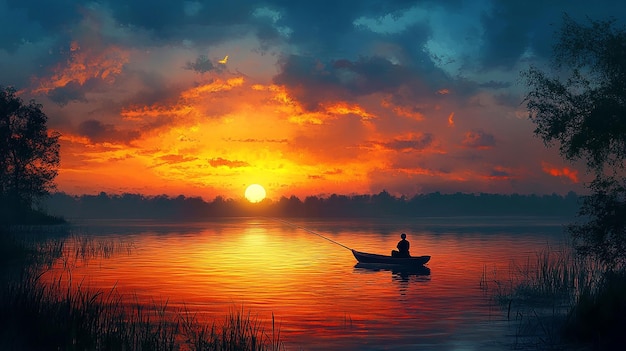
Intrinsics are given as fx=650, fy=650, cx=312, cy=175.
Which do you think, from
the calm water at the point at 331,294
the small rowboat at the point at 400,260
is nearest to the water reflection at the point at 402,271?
the calm water at the point at 331,294

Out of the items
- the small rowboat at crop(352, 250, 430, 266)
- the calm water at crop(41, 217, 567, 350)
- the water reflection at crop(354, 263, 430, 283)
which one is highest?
the small rowboat at crop(352, 250, 430, 266)

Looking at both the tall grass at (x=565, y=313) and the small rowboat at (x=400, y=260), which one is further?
the small rowboat at (x=400, y=260)

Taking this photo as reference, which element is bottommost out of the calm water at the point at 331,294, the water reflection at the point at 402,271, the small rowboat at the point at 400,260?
the calm water at the point at 331,294

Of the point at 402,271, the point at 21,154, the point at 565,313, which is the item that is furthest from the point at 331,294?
the point at 21,154

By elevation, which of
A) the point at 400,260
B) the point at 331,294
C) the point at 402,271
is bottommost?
the point at 331,294

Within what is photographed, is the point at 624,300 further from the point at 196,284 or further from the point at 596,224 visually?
the point at 196,284

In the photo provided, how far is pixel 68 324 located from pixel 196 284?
94.0ft

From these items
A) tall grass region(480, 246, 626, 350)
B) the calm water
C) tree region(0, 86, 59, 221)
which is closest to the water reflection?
the calm water

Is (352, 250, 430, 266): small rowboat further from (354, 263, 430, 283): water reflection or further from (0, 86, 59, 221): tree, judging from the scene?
(0, 86, 59, 221): tree

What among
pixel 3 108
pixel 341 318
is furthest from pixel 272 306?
pixel 3 108

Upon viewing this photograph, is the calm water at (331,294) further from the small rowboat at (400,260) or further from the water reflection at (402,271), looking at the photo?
the small rowboat at (400,260)

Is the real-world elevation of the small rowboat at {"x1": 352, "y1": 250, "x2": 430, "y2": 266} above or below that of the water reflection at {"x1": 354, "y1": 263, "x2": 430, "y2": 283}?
above

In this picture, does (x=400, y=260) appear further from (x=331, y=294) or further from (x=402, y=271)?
(x=331, y=294)

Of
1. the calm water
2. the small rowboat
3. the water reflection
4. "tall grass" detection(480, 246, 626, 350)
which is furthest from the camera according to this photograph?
the small rowboat
